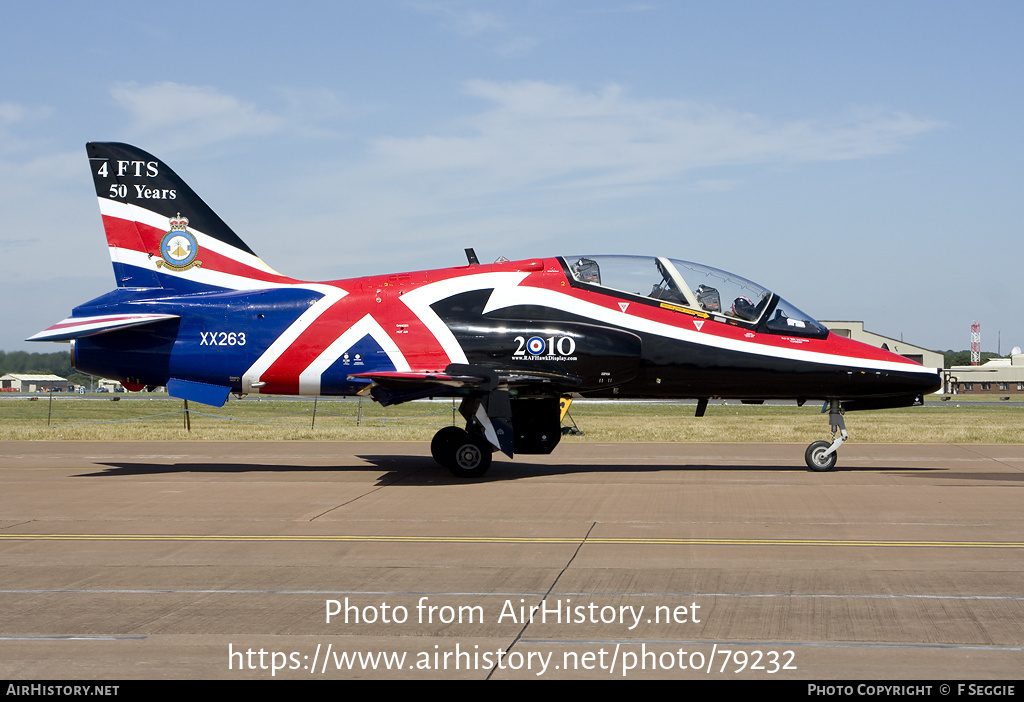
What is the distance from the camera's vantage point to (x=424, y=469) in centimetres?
1670

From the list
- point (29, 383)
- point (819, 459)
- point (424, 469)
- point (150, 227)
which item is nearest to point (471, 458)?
point (424, 469)

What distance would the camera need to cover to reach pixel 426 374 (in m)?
14.4

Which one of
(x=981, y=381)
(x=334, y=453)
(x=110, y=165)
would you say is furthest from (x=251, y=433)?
(x=981, y=381)

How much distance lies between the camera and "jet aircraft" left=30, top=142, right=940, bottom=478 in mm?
15539

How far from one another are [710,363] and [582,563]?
7.61 metres

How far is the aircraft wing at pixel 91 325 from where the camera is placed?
15.5 metres

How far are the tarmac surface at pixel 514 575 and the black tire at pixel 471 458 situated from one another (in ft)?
1.51

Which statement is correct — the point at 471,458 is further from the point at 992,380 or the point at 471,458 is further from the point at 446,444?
the point at 992,380

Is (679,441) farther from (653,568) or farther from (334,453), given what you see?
(653,568)

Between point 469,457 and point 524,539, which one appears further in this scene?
point 469,457

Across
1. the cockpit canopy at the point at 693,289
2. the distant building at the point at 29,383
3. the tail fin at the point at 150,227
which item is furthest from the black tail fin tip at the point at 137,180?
the distant building at the point at 29,383

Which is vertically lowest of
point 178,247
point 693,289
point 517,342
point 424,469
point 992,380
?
point 424,469

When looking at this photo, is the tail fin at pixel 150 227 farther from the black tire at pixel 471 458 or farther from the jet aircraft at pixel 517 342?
the black tire at pixel 471 458

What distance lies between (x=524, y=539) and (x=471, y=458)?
17.2ft
